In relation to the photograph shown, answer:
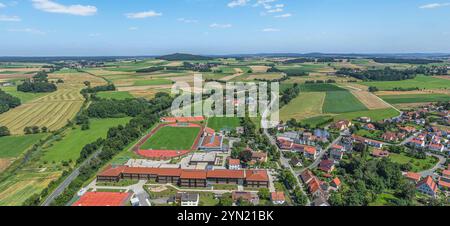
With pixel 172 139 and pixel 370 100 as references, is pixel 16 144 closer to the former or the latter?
pixel 172 139

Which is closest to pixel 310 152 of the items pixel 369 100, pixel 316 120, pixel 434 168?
pixel 434 168

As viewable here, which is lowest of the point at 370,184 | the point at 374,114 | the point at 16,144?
the point at 370,184

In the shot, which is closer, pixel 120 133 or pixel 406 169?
pixel 406 169

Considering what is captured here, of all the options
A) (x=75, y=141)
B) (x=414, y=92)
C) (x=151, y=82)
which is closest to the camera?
(x=75, y=141)

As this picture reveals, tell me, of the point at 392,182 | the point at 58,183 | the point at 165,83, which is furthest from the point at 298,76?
the point at 58,183
